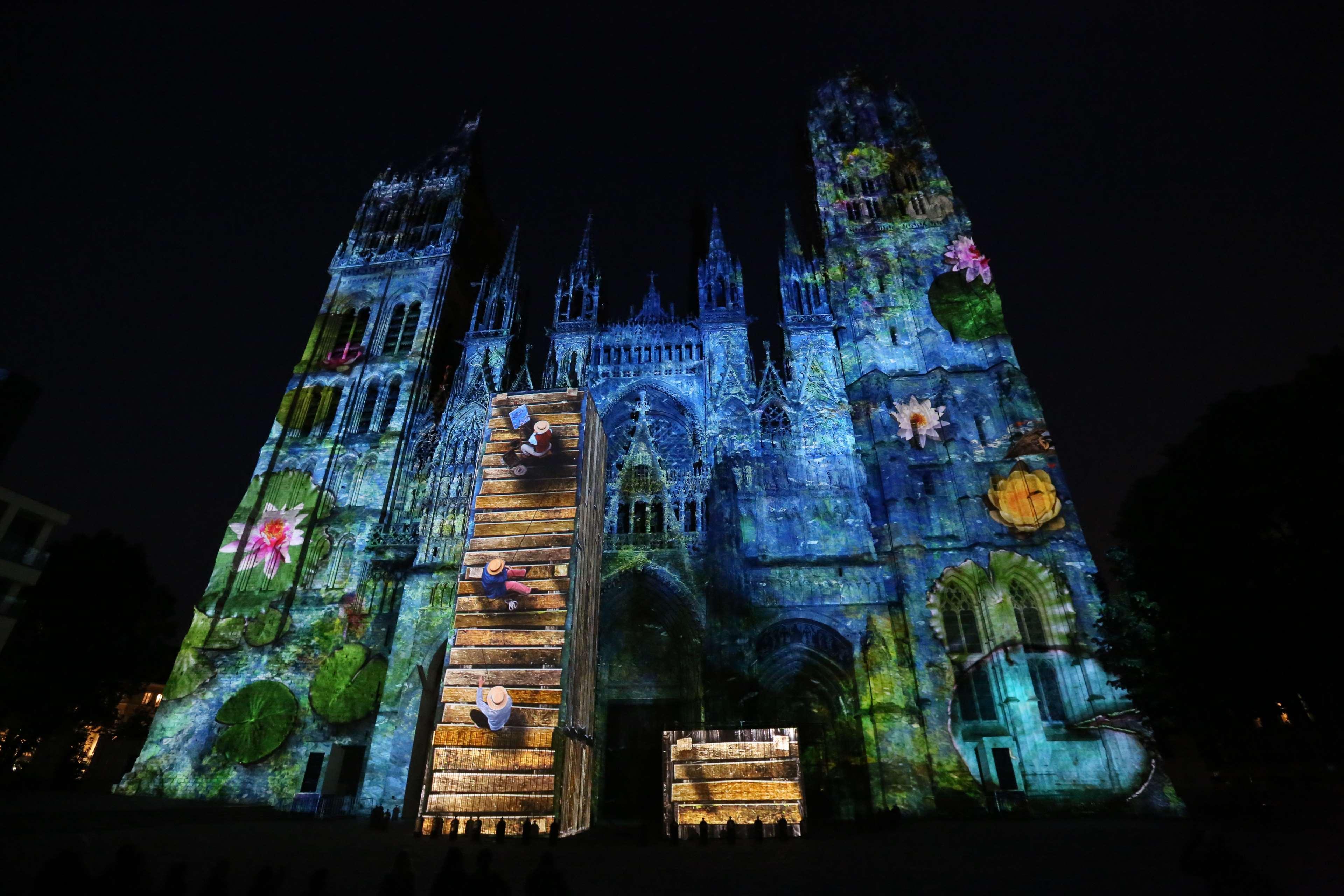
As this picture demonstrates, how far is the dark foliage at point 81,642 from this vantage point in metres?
25.2

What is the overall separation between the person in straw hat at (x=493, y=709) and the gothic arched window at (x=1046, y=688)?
15331 millimetres

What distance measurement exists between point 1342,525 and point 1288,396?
2.95 metres

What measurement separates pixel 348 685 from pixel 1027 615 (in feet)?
72.5

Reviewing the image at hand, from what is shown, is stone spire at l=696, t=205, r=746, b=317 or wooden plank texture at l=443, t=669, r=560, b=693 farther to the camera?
stone spire at l=696, t=205, r=746, b=317

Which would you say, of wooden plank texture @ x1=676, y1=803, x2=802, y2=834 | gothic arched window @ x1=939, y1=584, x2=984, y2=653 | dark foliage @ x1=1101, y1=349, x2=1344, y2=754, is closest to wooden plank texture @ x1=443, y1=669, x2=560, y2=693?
wooden plank texture @ x1=676, y1=803, x2=802, y2=834

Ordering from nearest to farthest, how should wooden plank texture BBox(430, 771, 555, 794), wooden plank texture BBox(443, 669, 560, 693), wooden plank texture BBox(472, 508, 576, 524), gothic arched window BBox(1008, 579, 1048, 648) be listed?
1. wooden plank texture BBox(430, 771, 555, 794)
2. wooden plank texture BBox(443, 669, 560, 693)
3. wooden plank texture BBox(472, 508, 576, 524)
4. gothic arched window BBox(1008, 579, 1048, 648)

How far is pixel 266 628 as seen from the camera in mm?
23250

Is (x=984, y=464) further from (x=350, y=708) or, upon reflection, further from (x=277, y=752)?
(x=277, y=752)

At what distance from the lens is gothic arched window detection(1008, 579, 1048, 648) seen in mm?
20781

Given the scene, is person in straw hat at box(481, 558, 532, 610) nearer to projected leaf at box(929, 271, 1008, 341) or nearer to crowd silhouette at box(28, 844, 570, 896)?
crowd silhouette at box(28, 844, 570, 896)

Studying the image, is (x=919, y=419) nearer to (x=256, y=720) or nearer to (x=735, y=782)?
(x=735, y=782)

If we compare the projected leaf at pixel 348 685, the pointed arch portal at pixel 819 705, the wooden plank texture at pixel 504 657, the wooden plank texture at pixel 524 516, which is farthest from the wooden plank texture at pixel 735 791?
the projected leaf at pixel 348 685

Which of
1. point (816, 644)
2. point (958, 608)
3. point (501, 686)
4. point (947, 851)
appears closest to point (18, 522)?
point (501, 686)

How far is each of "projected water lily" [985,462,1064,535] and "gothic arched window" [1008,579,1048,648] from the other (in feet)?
6.10
